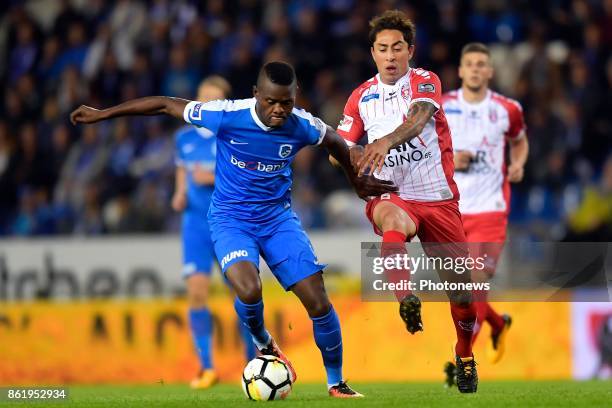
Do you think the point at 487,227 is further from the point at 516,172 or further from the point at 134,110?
the point at 134,110

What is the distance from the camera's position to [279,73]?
7.87 meters

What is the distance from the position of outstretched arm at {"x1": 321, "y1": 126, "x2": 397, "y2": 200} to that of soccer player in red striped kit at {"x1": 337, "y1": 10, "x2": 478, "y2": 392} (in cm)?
7

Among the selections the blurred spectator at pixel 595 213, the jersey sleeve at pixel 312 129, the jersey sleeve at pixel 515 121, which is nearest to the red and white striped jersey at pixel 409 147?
the jersey sleeve at pixel 312 129

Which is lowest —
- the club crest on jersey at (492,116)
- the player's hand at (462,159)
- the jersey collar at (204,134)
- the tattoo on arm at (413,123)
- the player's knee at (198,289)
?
the player's knee at (198,289)

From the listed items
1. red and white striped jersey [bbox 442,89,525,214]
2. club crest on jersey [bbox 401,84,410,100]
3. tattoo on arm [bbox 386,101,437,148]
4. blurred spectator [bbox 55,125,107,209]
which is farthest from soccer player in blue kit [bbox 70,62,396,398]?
blurred spectator [bbox 55,125,107,209]

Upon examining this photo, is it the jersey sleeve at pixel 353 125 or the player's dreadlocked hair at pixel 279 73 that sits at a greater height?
the player's dreadlocked hair at pixel 279 73

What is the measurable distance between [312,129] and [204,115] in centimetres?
73

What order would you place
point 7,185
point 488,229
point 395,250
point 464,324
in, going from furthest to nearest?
1. point 7,185
2. point 488,229
3. point 464,324
4. point 395,250

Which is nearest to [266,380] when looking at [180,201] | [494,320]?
[494,320]

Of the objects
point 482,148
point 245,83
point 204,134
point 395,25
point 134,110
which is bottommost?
point 482,148

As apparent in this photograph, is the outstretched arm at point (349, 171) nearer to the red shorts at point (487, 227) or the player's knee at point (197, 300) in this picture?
the red shorts at point (487, 227)

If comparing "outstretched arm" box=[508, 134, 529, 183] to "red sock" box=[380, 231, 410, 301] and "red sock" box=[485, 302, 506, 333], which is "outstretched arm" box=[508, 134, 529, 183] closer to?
"red sock" box=[485, 302, 506, 333]

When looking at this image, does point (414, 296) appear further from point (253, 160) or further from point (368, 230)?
point (368, 230)

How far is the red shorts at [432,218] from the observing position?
332 inches
